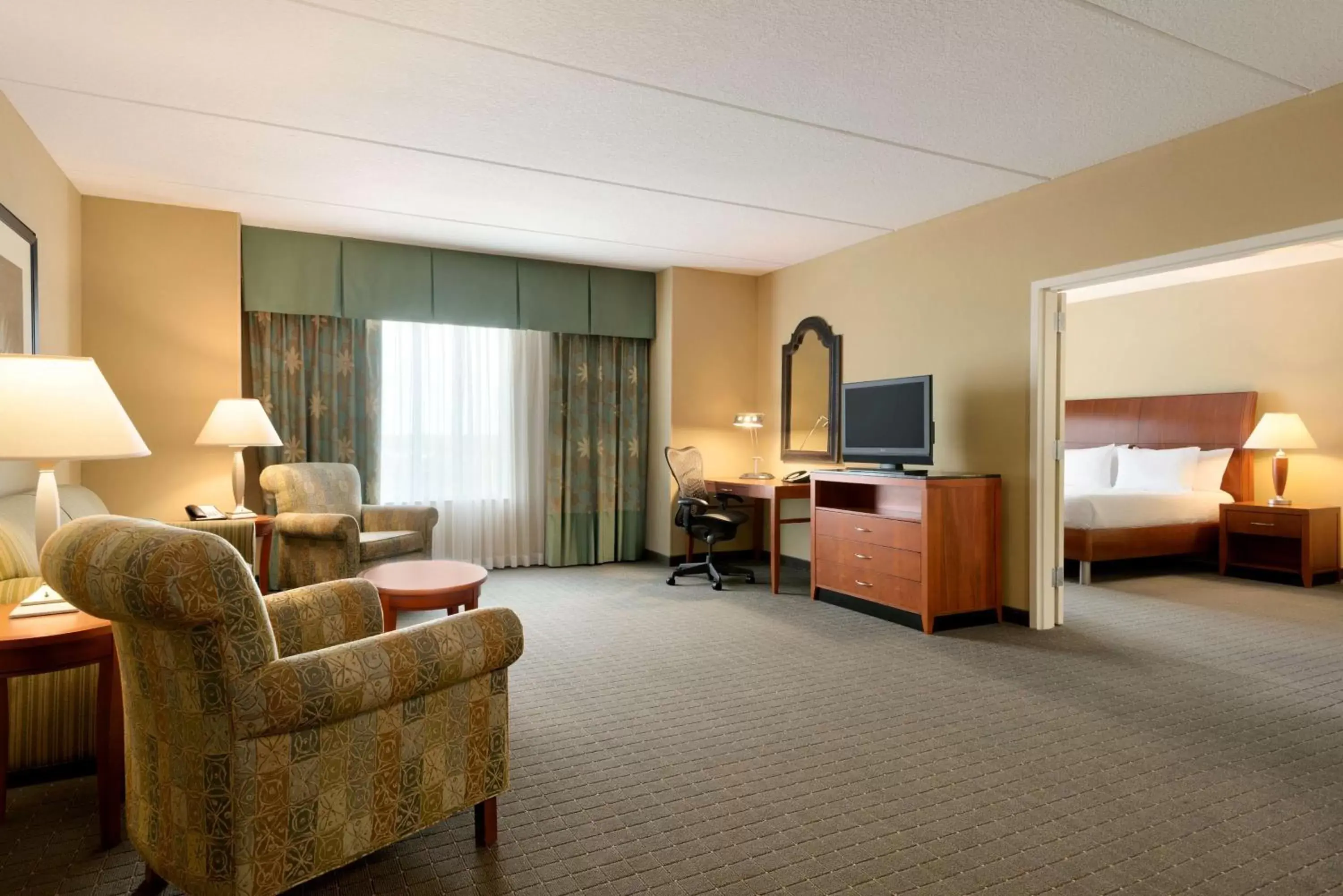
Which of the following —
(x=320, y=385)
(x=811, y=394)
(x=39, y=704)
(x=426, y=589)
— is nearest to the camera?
(x=39, y=704)

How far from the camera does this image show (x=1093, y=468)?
702 cm

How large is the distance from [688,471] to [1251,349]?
504 cm

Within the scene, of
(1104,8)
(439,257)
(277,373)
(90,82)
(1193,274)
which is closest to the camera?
(1104,8)

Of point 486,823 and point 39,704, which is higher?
point 39,704

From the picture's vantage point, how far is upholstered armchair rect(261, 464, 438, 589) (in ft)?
13.6

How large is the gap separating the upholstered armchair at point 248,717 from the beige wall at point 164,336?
3326mm

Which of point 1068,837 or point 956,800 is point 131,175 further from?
point 1068,837

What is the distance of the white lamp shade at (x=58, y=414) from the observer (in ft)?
6.20

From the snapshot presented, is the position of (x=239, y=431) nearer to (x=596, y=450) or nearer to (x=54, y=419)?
(x=54, y=419)

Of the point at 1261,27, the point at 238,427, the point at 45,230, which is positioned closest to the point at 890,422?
the point at 1261,27

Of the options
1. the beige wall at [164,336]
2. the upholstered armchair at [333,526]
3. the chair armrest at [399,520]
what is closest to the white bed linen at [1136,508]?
the chair armrest at [399,520]

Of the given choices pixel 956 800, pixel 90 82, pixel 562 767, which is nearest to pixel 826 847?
pixel 956 800

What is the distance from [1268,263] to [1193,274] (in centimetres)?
55

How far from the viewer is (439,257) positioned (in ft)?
18.3
